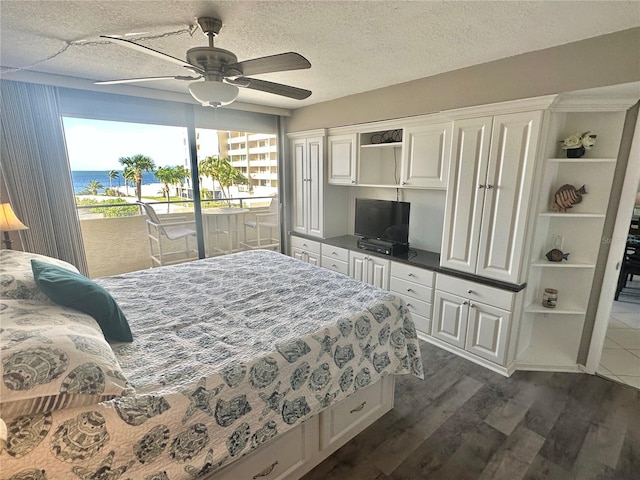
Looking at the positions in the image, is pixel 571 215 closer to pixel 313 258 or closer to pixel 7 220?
pixel 313 258

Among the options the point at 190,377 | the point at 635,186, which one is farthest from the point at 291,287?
the point at 635,186

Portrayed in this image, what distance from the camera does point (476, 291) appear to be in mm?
2588

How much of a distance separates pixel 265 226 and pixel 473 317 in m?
3.45

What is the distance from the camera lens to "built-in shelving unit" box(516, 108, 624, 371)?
7.48 feet

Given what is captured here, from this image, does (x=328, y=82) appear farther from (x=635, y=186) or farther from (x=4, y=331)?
(x=4, y=331)

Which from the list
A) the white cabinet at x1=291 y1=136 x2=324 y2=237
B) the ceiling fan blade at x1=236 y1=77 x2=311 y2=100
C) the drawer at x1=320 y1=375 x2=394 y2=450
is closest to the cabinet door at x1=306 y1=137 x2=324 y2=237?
the white cabinet at x1=291 y1=136 x2=324 y2=237

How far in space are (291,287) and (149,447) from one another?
1.30m

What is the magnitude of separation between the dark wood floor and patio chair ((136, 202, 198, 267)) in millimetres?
3435

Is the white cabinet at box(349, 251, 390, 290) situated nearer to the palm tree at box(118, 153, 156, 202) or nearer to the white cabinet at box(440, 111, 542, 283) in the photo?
the white cabinet at box(440, 111, 542, 283)

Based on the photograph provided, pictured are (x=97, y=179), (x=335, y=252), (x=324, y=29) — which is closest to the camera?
(x=324, y=29)

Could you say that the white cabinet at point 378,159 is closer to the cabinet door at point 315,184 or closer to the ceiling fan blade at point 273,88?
the cabinet door at point 315,184

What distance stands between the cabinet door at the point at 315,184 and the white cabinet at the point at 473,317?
5.93 ft

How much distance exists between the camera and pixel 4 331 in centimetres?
104

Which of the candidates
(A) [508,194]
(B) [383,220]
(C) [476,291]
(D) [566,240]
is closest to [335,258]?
(B) [383,220]
